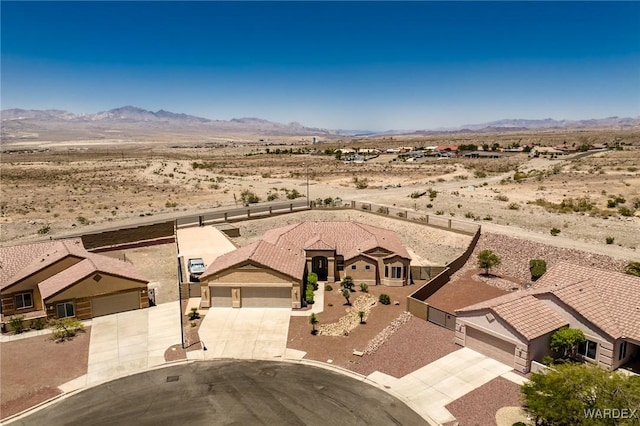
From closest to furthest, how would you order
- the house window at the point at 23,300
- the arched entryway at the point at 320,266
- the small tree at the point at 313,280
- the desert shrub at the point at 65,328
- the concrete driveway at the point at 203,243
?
the desert shrub at the point at 65,328
the house window at the point at 23,300
the small tree at the point at 313,280
the arched entryway at the point at 320,266
the concrete driveway at the point at 203,243

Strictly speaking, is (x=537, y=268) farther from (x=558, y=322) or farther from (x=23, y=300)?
(x=23, y=300)

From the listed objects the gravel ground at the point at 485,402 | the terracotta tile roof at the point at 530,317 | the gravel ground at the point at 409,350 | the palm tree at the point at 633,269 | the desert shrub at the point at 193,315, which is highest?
the terracotta tile roof at the point at 530,317

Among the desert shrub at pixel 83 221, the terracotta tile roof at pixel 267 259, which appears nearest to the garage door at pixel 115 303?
the terracotta tile roof at pixel 267 259

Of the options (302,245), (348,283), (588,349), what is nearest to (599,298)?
(588,349)

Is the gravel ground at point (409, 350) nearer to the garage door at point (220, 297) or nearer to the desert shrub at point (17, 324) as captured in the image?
the garage door at point (220, 297)

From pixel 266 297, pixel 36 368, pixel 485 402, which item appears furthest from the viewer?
pixel 266 297

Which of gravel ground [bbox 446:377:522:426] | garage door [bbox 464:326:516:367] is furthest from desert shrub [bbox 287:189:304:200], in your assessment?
gravel ground [bbox 446:377:522:426]
